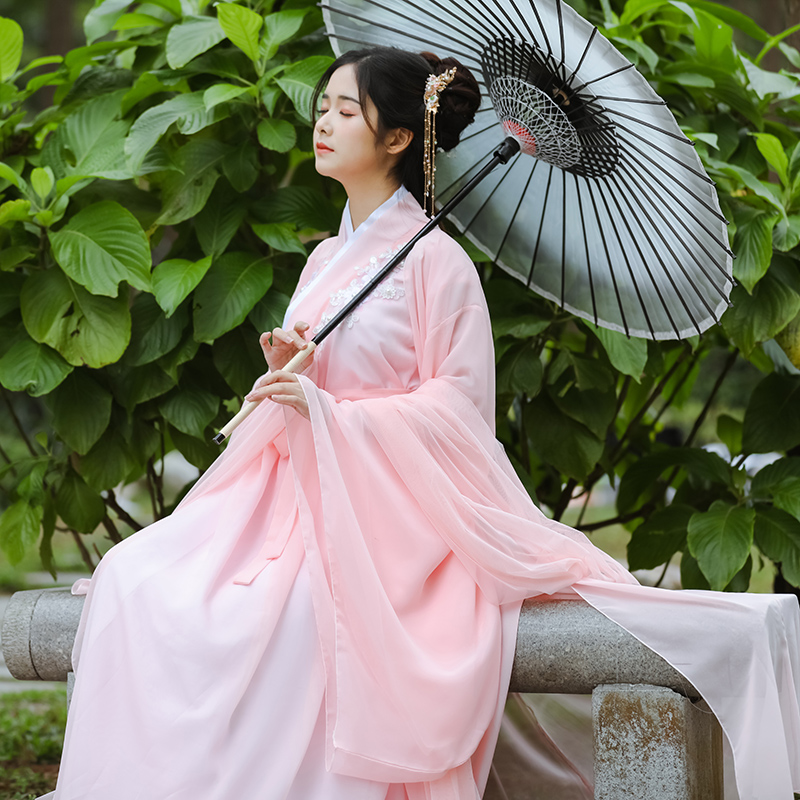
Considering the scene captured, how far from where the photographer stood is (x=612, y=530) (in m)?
10.6

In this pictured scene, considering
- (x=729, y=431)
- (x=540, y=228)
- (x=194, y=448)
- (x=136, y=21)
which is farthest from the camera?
(x=729, y=431)

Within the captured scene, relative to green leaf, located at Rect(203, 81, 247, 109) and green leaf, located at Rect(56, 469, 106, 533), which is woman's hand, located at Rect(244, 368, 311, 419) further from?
green leaf, located at Rect(56, 469, 106, 533)

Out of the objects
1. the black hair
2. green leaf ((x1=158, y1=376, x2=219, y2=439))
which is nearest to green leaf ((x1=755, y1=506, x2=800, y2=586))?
the black hair

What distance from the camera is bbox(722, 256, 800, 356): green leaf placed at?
3.04 metres

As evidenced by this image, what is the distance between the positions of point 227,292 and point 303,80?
2.28 feet

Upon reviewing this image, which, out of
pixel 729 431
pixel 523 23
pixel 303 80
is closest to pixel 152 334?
pixel 303 80

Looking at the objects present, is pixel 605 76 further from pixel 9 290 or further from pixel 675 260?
pixel 9 290

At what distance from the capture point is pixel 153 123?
2965 millimetres

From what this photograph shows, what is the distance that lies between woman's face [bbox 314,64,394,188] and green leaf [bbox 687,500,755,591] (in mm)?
1571

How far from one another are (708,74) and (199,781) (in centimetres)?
275

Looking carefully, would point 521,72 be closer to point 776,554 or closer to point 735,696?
point 735,696

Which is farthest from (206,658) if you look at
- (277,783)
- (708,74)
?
(708,74)

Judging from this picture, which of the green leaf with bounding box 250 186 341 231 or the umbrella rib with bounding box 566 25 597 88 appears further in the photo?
the green leaf with bounding box 250 186 341 231

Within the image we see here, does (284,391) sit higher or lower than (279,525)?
higher
